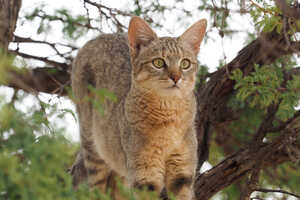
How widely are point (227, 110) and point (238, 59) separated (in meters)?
0.73

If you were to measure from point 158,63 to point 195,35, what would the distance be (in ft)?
1.97

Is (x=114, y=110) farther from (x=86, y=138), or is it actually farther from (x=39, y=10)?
(x=39, y=10)

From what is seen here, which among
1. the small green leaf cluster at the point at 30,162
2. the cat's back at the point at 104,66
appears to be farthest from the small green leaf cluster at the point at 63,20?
the small green leaf cluster at the point at 30,162

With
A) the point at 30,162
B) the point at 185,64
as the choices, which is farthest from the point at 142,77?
the point at 30,162

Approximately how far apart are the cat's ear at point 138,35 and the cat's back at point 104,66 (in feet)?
2.00

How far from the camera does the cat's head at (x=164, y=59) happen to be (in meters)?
4.31

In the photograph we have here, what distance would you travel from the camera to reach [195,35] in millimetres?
4770

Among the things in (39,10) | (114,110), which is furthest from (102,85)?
(39,10)

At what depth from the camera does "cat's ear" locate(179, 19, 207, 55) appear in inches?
185

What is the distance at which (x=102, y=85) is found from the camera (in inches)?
214

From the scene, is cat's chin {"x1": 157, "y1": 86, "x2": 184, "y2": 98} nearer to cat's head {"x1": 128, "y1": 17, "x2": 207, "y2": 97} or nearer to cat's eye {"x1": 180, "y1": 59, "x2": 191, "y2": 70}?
cat's head {"x1": 128, "y1": 17, "x2": 207, "y2": 97}

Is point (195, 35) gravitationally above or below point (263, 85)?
above

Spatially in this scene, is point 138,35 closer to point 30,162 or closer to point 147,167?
point 147,167

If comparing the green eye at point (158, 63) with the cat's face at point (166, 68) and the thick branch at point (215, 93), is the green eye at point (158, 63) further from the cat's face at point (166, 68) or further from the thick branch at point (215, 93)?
the thick branch at point (215, 93)
